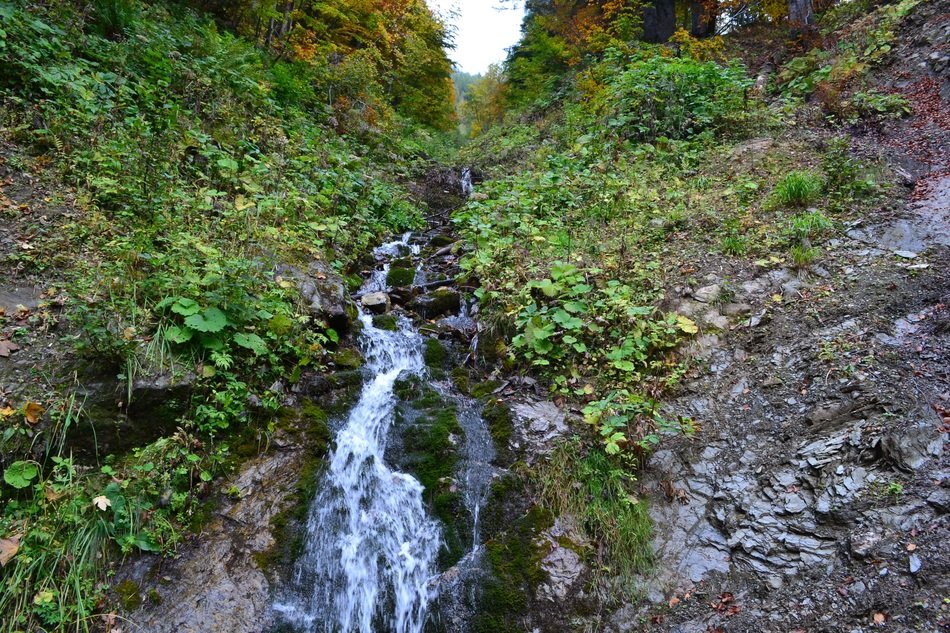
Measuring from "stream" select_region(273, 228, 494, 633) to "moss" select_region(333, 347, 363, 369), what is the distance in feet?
1.65

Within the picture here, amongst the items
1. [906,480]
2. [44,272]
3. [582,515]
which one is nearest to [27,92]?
[44,272]

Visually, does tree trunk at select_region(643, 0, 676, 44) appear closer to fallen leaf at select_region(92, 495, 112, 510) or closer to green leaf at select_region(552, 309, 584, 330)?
green leaf at select_region(552, 309, 584, 330)

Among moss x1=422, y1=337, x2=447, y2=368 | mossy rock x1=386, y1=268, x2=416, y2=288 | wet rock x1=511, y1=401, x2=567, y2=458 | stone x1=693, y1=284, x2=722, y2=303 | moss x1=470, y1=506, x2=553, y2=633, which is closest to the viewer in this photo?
moss x1=470, y1=506, x2=553, y2=633

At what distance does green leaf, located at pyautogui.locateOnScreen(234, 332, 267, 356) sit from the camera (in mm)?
4660

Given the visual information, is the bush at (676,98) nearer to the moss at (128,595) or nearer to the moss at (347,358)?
the moss at (347,358)

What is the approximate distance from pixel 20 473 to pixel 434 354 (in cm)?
417

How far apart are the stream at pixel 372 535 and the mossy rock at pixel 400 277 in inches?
113

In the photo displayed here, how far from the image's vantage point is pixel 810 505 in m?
3.74

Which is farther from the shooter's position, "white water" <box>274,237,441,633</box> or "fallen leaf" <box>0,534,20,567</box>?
"white water" <box>274,237,441,633</box>

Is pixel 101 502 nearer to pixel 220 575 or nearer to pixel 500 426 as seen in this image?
pixel 220 575

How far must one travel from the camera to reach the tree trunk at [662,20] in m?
14.5

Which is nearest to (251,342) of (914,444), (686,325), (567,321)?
(567,321)

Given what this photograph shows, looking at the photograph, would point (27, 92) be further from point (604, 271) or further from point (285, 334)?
point (604, 271)

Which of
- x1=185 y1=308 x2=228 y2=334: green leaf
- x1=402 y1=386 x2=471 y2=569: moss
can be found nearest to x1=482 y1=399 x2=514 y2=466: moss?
x1=402 y1=386 x2=471 y2=569: moss
